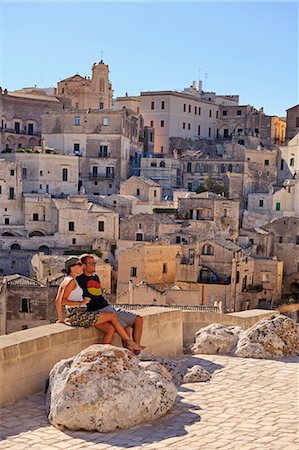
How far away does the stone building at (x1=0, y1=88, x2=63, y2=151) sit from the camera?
57312 mm

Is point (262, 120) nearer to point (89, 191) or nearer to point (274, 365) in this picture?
point (89, 191)

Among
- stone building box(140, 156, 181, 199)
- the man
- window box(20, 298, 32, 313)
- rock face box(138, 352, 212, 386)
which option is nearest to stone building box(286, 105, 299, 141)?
stone building box(140, 156, 181, 199)

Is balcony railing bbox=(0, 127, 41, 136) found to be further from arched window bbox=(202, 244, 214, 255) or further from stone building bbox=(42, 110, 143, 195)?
arched window bbox=(202, 244, 214, 255)

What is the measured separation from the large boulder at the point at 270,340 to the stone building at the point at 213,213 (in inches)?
1297

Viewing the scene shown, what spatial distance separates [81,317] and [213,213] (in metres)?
35.7

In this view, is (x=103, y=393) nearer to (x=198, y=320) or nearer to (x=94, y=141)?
(x=198, y=320)

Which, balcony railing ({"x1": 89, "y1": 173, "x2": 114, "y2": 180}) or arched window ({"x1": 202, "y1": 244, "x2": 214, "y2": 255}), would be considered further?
balcony railing ({"x1": 89, "y1": 173, "x2": 114, "y2": 180})

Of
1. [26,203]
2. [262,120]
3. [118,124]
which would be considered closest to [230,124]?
[262,120]

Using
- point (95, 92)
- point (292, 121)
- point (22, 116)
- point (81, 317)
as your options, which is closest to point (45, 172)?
point (22, 116)

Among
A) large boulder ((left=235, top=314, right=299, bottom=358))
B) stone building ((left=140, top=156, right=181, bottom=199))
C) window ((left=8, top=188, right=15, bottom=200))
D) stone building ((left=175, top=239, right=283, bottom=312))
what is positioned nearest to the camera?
large boulder ((left=235, top=314, right=299, bottom=358))

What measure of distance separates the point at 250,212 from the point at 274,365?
40411mm

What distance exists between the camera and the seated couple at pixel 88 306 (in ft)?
25.5

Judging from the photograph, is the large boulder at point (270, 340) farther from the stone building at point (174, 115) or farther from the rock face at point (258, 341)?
the stone building at point (174, 115)

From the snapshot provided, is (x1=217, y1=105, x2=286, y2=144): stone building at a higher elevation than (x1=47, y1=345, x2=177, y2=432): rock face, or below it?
higher
